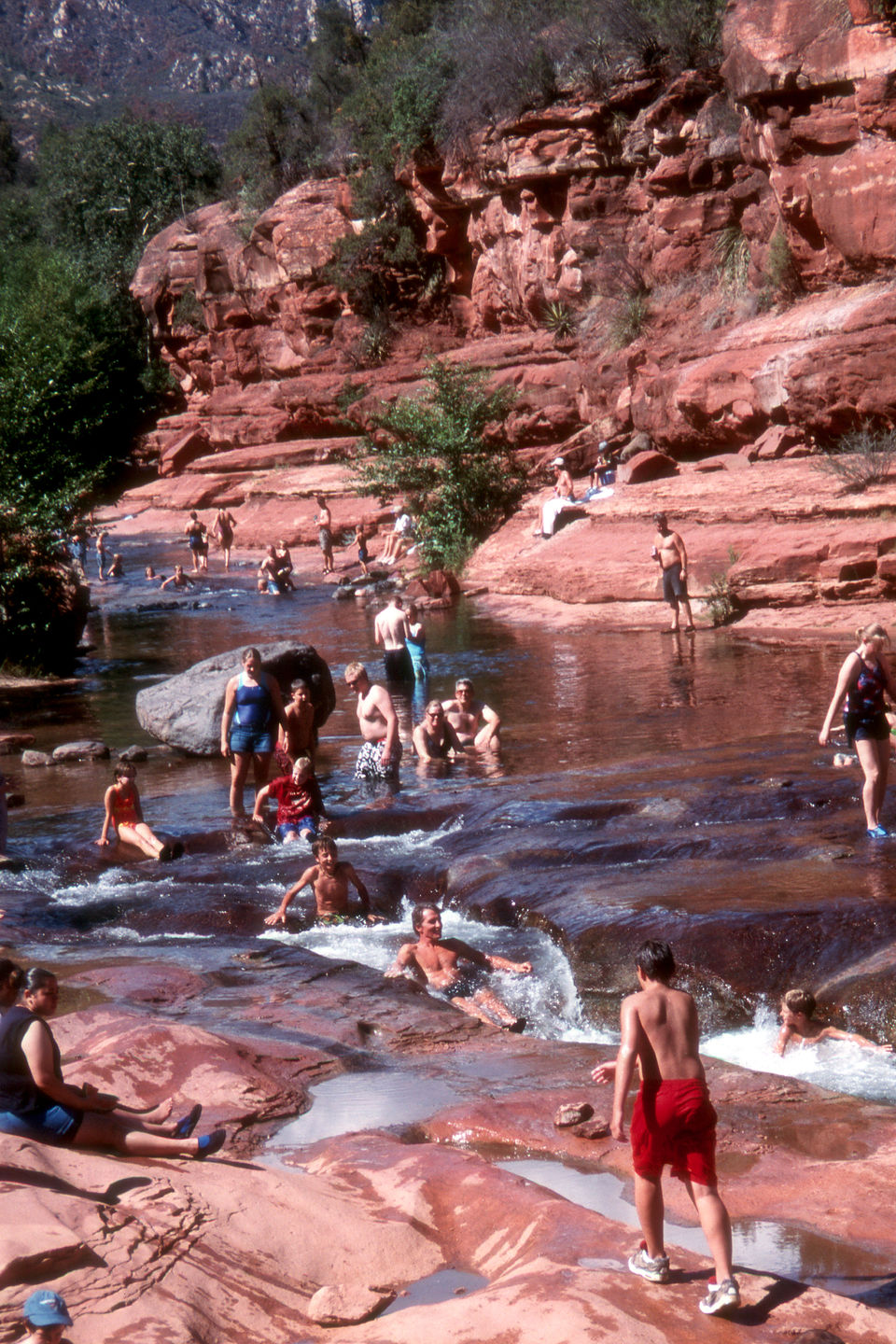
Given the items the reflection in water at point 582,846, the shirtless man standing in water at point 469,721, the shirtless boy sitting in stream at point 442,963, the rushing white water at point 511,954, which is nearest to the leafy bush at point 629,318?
the reflection in water at point 582,846

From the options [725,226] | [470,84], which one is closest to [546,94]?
[470,84]

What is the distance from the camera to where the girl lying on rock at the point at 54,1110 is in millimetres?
5113

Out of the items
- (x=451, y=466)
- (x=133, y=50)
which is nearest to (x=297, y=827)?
(x=451, y=466)

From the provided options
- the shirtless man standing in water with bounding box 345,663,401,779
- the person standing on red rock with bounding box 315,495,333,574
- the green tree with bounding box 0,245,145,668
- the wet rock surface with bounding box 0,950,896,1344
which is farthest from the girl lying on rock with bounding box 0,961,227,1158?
the person standing on red rock with bounding box 315,495,333,574

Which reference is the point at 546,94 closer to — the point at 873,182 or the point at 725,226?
the point at 725,226

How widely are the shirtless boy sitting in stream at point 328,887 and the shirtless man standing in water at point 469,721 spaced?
15.3 feet

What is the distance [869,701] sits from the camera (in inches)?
357

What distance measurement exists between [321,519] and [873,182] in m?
15.6

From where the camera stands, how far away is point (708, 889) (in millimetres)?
8750

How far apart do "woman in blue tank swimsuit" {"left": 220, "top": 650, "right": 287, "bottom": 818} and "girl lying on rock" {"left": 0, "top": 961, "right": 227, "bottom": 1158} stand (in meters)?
6.88

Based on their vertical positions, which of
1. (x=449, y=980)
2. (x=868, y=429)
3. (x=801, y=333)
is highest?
(x=801, y=333)

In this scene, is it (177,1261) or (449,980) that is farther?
(449,980)

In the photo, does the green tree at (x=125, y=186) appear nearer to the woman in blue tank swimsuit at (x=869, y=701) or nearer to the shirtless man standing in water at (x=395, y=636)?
the shirtless man standing in water at (x=395, y=636)

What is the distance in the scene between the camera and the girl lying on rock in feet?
16.8
